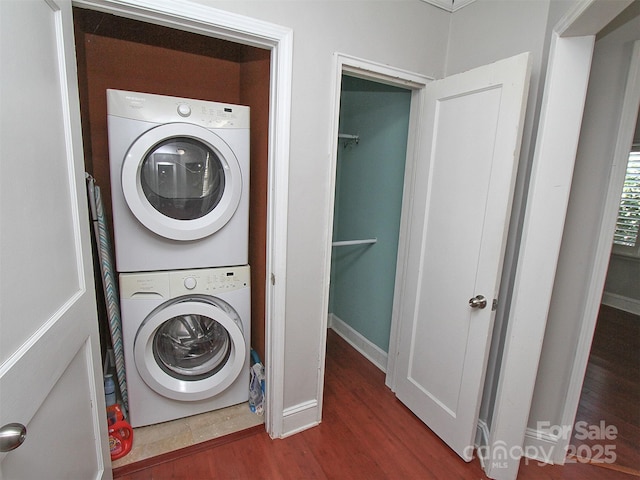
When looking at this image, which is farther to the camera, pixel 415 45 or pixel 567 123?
pixel 415 45

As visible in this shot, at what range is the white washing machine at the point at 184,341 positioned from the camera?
163 centimetres

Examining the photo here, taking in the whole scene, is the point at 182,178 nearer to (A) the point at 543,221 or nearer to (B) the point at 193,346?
(B) the point at 193,346

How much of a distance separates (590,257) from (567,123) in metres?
0.64

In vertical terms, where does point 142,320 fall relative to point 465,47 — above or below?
below

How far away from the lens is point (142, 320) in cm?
163

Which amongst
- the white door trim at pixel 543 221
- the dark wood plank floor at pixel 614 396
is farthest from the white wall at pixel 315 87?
the dark wood plank floor at pixel 614 396

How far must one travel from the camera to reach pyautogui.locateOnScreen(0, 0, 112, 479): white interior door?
0.70 metres

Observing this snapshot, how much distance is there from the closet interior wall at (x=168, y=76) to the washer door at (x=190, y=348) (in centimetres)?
25

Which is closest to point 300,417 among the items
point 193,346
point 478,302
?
point 193,346

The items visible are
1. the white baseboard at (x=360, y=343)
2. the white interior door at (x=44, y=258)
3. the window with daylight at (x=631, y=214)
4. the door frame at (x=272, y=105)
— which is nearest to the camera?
the white interior door at (x=44, y=258)

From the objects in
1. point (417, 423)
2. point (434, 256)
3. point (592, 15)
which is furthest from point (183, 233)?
point (592, 15)

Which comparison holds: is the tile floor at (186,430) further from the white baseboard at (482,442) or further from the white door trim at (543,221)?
the white door trim at (543,221)

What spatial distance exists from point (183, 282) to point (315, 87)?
3.88 ft

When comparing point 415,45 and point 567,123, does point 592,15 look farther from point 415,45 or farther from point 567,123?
point 415,45
